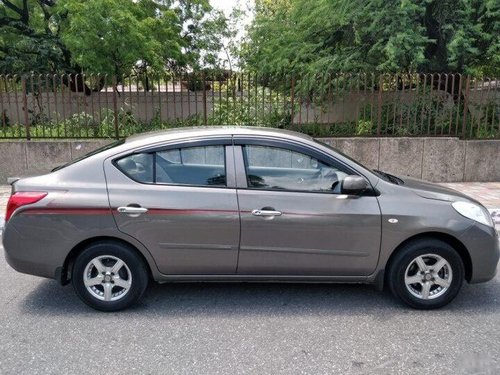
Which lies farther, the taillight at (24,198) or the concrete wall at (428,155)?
the concrete wall at (428,155)

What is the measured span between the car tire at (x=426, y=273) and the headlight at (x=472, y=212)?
1.02 ft

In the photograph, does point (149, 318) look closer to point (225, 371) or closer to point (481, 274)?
point (225, 371)

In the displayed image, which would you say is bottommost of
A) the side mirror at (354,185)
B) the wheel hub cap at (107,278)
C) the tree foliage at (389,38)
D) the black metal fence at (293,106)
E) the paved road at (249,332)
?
the paved road at (249,332)

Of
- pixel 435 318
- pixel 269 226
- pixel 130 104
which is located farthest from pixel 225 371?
pixel 130 104

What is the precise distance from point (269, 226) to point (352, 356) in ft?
3.85

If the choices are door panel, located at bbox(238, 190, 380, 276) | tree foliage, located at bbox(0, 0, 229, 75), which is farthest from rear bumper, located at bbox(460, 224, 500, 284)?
tree foliage, located at bbox(0, 0, 229, 75)

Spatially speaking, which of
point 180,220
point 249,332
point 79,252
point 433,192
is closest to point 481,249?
point 433,192

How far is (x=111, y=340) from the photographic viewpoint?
3455 millimetres

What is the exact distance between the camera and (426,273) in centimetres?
394

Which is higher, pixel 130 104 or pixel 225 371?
pixel 130 104

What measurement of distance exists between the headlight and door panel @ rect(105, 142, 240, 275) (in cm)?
189

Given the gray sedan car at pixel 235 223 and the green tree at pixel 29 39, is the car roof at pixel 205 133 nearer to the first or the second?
the gray sedan car at pixel 235 223

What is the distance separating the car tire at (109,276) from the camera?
3.86 meters

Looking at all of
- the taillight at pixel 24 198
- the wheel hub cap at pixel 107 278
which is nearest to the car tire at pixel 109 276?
the wheel hub cap at pixel 107 278
